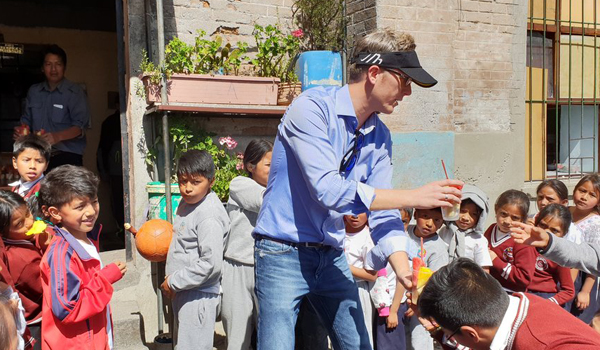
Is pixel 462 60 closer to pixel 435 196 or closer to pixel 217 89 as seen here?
pixel 217 89

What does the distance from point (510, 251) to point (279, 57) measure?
2965mm

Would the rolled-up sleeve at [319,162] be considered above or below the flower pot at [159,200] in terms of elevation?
above

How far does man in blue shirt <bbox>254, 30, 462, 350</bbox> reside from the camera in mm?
2672

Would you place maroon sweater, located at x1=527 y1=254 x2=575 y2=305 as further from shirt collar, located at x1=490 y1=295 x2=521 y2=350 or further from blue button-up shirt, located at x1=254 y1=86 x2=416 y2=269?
shirt collar, located at x1=490 y1=295 x2=521 y2=350

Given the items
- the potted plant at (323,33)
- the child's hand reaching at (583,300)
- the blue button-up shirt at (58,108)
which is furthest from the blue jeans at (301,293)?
the blue button-up shirt at (58,108)

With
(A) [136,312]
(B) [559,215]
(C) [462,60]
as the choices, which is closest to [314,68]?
(C) [462,60]

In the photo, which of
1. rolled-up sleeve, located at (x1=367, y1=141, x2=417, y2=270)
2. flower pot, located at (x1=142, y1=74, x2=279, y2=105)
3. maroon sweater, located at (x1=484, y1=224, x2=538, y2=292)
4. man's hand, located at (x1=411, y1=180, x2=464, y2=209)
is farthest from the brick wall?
man's hand, located at (x1=411, y1=180, x2=464, y2=209)

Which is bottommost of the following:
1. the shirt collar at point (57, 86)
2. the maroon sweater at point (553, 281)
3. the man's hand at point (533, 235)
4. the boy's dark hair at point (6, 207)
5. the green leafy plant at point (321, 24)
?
Answer: the maroon sweater at point (553, 281)

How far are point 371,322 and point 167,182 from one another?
210 cm

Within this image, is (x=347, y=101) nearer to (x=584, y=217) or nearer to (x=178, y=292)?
(x=178, y=292)

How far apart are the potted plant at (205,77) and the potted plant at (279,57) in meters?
0.14

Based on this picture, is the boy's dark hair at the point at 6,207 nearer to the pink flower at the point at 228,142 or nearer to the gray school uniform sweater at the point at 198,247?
the gray school uniform sweater at the point at 198,247

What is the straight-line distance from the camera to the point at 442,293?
7.82ft

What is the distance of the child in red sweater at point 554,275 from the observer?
4398 millimetres
